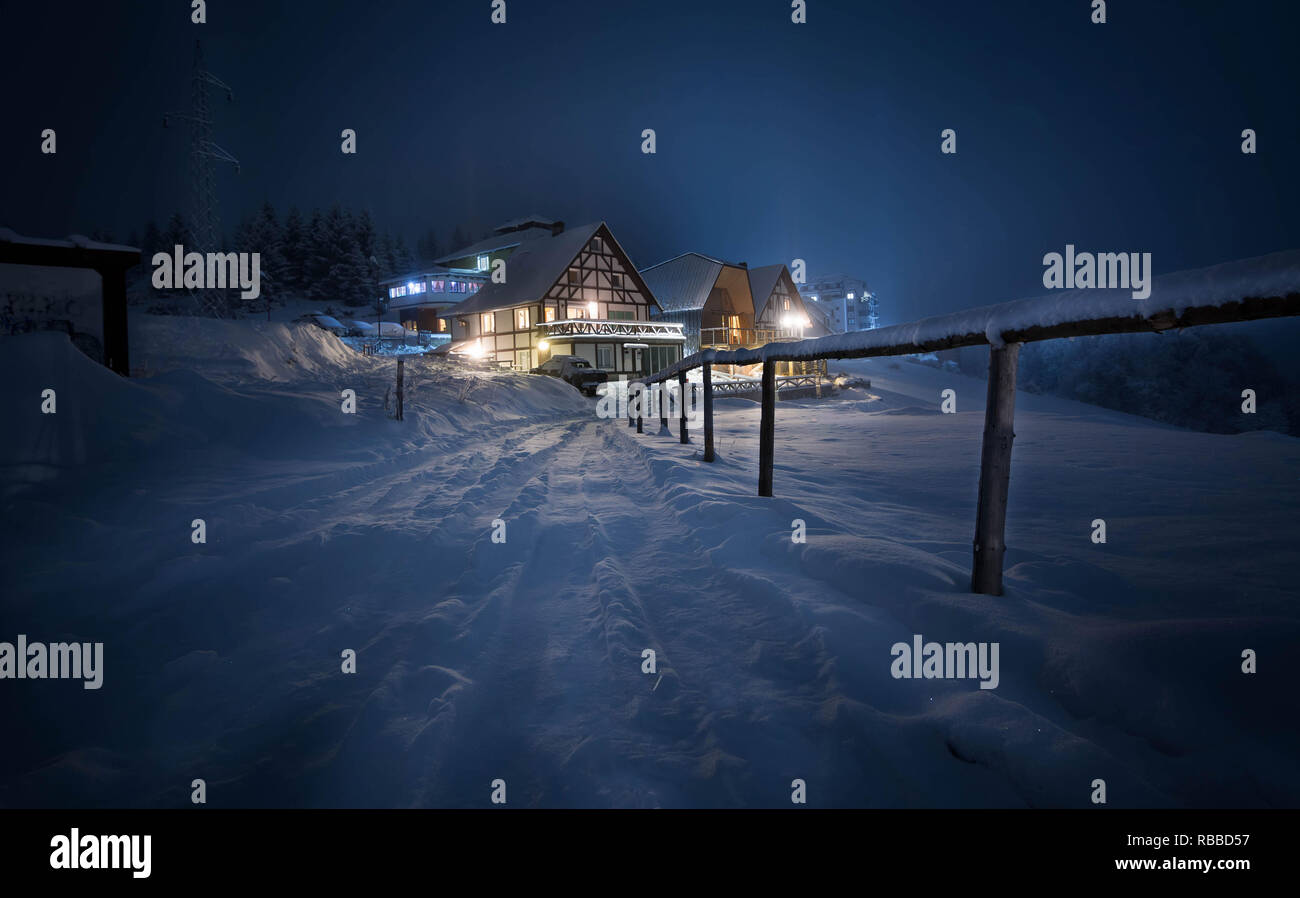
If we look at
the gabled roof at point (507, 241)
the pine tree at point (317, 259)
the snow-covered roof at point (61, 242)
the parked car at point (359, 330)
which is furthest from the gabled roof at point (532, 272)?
the pine tree at point (317, 259)

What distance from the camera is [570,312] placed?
36.5m

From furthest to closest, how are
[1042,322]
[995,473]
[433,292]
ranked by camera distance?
[433,292]
[995,473]
[1042,322]

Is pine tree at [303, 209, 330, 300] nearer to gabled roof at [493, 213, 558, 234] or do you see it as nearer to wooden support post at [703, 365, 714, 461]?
gabled roof at [493, 213, 558, 234]

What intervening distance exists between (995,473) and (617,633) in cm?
272

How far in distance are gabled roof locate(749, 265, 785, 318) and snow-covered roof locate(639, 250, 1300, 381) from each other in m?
42.8

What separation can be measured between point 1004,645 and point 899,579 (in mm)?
880

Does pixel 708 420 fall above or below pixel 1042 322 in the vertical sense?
below

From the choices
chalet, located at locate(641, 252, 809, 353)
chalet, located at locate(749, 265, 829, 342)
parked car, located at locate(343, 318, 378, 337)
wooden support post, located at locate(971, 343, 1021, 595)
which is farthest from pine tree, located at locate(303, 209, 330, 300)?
wooden support post, located at locate(971, 343, 1021, 595)

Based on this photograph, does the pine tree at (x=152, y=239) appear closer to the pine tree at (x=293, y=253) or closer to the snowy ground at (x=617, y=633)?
the pine tree at (x=293, y=253)

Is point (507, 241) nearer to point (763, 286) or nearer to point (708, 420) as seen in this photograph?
point (763, 286)

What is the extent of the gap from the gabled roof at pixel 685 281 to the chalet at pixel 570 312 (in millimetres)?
3712

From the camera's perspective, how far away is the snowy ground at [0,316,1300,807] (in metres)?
2.24

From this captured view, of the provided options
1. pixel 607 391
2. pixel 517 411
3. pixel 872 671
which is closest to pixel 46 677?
pixel 872 671

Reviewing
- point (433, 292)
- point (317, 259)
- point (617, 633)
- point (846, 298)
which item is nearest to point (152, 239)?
point (317, 259)
